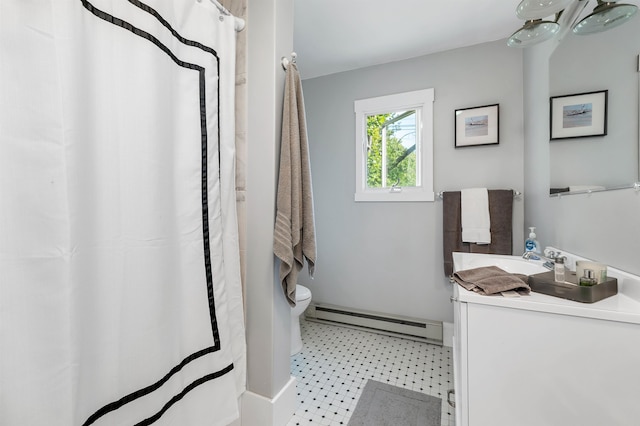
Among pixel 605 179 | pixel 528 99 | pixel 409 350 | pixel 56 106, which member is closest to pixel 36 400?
pixel 56 106

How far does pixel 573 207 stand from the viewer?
1271 mm

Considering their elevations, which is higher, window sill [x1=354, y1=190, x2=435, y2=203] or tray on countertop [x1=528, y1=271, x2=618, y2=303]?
window sill [x1=354, y1=190, x2=435, y2=203]

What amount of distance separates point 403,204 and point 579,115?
1.24m

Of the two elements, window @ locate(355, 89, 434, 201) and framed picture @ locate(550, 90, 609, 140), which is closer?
framed picture @ locate(550, 90, 609, 140)

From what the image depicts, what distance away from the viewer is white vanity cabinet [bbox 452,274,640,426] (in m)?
0.72

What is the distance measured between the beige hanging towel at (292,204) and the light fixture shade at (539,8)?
1012 mm

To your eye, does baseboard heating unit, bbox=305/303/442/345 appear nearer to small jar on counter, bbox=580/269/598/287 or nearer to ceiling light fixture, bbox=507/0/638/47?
small jar on counter, bbox=580/269/598/287

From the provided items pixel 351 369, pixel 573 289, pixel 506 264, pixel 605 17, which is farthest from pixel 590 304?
pixel 351 369

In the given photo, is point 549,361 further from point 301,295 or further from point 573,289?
point 301,295

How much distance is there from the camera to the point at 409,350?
2021 mm

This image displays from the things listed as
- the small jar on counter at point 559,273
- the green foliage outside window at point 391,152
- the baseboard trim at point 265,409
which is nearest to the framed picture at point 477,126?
the green foliage outside window at point 391,152

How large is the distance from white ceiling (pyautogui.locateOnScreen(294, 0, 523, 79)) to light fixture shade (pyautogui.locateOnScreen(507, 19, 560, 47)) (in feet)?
1.98

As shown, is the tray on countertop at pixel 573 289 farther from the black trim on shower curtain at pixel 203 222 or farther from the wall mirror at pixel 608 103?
A: the black trim on shower curtain at pixel 203 222

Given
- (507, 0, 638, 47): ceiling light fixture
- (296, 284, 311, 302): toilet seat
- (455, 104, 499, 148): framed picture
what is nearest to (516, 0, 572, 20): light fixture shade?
(507, 0, 638, 47): ceiling light fixture
